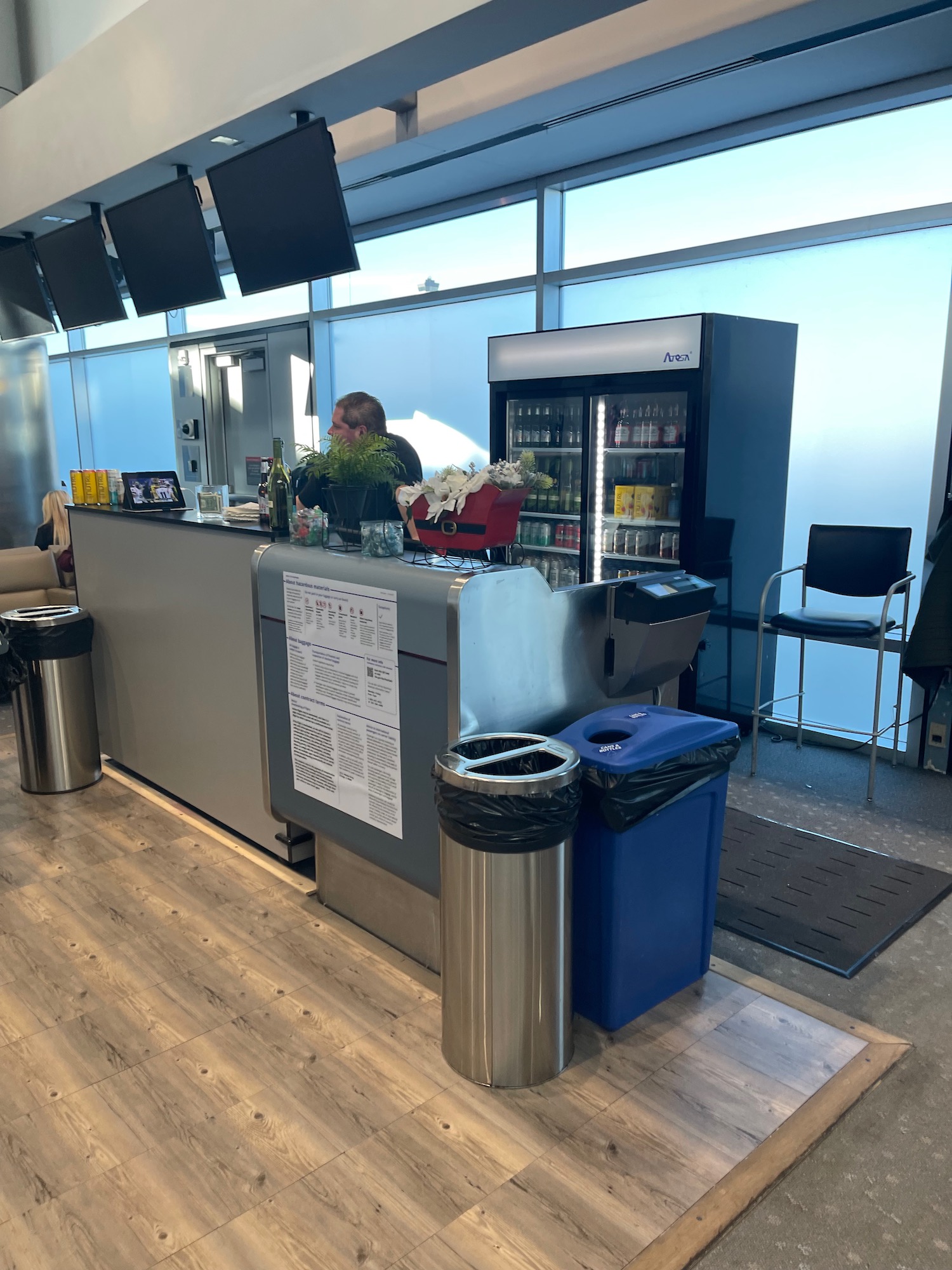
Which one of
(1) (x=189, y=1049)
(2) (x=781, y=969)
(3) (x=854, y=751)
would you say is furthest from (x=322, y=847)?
(3) (x=854, y=751)

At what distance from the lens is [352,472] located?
9.36 ft

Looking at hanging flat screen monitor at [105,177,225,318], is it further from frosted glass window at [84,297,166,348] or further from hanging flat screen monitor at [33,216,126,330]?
frosted glass window at [84,297,166,348]

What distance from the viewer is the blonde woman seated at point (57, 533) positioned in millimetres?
5680

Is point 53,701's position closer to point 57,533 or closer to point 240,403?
point 57,533

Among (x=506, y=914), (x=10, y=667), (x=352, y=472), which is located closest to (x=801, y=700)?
(x=352, y=472)

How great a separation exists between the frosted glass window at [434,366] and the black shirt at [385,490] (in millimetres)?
1981

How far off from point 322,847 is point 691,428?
8.19 ft

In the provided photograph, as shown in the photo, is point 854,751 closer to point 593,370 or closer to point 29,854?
point 593,370

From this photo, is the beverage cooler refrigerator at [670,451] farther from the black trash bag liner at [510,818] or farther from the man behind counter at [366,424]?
the black trash bag liner at [510,818]

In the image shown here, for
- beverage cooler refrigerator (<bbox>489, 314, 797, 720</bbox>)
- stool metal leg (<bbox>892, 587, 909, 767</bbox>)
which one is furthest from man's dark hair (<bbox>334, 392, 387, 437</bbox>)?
stool metal leg (<bbox>892, 587, 909, 767</bbox>)

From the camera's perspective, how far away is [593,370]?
4488 millimetres

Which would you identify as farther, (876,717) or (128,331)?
(128,331)

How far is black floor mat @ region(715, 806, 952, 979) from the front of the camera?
9.11 feet

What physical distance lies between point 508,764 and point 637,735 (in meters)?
0.34
